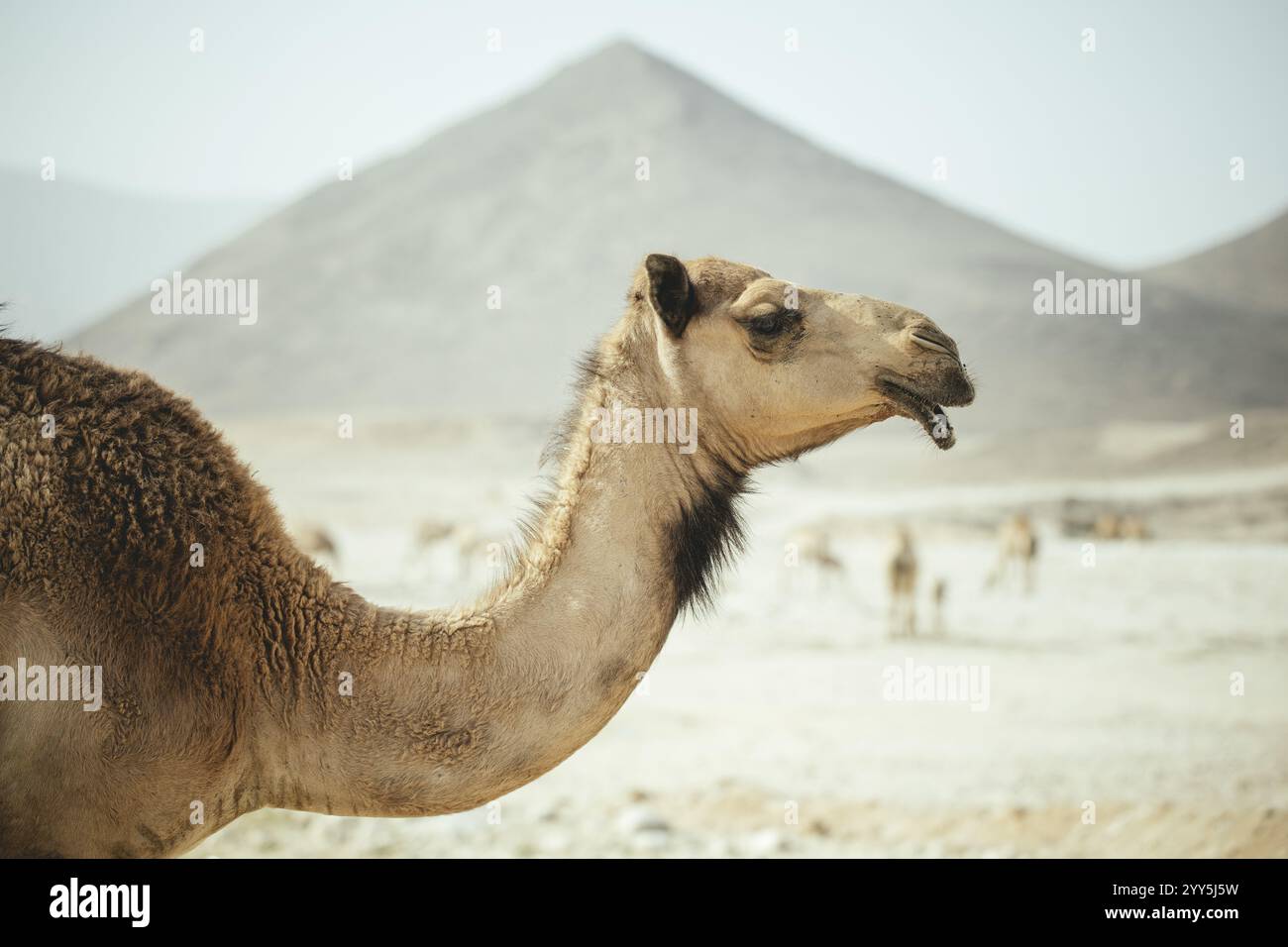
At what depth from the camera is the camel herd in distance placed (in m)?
17.8

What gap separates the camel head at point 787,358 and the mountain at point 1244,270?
11436cm

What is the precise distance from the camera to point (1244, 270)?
12169cm

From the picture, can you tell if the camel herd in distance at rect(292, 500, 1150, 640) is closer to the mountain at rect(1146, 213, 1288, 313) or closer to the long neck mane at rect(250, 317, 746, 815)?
the long neck mane at rect(250, 317, 746, 815)

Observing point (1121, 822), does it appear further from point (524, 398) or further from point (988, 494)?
point (524, 398)

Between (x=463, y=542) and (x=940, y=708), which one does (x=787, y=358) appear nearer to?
(x=940, y=708)

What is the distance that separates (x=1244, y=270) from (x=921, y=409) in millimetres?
132542

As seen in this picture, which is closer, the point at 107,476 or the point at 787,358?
the point at 107,476

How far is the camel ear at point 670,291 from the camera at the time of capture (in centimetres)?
349

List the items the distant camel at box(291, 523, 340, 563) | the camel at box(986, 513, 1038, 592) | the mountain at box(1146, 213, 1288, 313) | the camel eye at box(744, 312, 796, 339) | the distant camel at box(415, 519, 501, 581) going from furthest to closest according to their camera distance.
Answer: the mountain at box(1146, 213, 1288, 313) → the distant camel at box(415, 519, 501, 581) → the distant camel at box(291, 523, 340, 563) → the camel at box(986, 513, 1038, 592) → the camel eye at box(744, 312, 796, 339)

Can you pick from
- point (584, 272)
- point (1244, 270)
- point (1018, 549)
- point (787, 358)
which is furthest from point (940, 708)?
point (1244, 270)

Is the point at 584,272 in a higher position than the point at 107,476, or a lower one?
higher

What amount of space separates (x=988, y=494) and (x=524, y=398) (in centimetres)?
5746

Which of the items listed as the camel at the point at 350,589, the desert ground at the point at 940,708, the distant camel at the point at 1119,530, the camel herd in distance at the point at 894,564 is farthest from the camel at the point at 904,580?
the camel at the point at 350,589

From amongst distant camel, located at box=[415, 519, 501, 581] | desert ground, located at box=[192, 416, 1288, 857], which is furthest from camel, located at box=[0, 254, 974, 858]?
distant camel, located at box=[415, 519, 501, 581]
